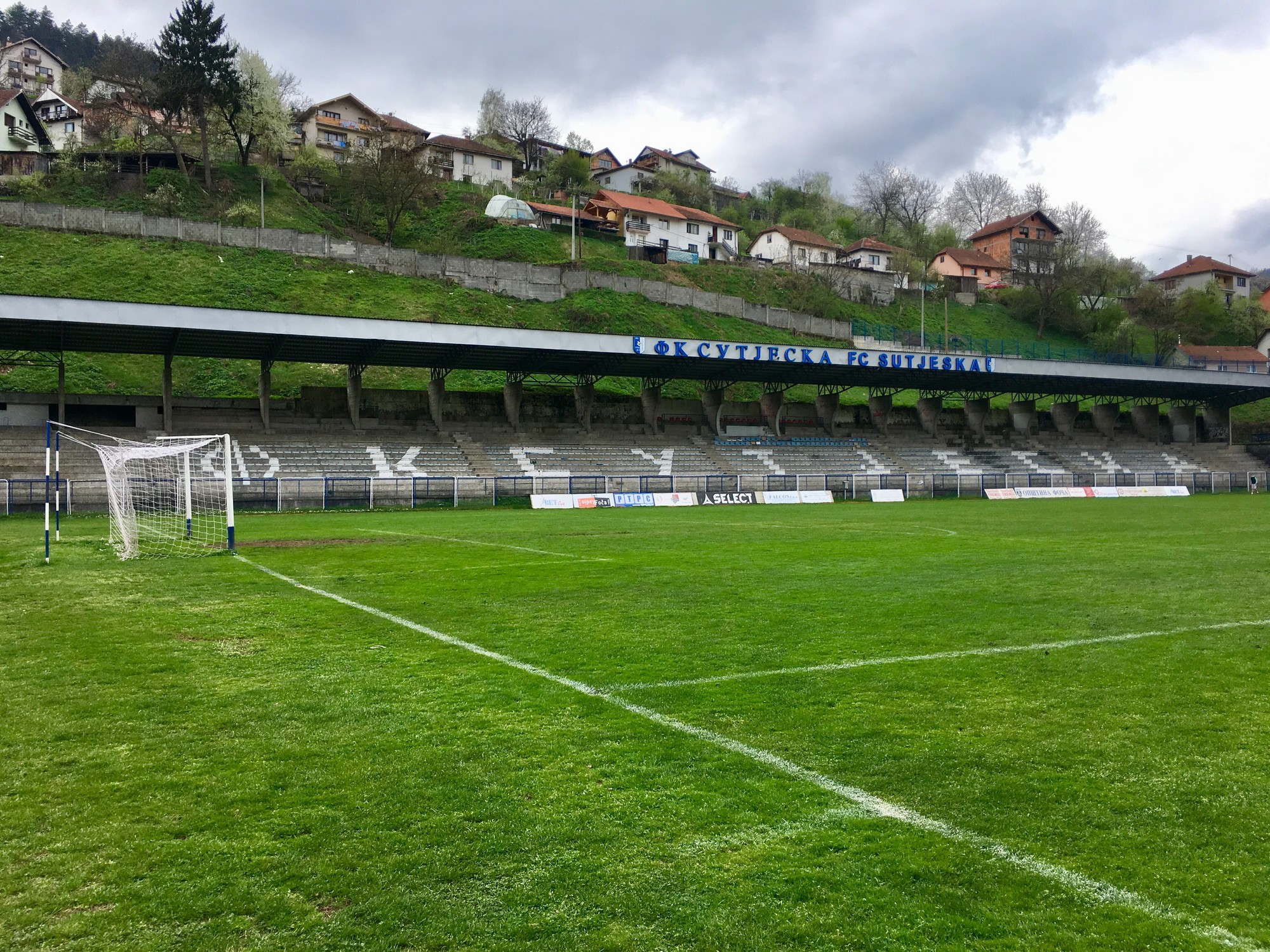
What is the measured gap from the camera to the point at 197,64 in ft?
225

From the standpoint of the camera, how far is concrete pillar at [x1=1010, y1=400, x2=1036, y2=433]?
60.7m

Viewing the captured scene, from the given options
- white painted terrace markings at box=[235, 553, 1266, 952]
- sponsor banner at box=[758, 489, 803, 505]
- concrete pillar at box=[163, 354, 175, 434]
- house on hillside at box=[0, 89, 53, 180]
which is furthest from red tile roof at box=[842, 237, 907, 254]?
white painted terrace markings at box=[235, 553, 1266, 952]

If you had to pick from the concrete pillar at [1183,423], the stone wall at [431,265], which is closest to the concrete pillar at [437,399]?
the stone wall at [431,265]

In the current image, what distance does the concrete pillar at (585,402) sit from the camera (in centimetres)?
4822

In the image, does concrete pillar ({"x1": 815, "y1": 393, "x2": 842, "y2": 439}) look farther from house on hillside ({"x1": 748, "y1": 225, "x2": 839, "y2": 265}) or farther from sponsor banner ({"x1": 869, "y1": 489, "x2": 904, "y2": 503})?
house on hillside ({"x1": 748, "y1": 225, "x2": 839, "y2": 265})

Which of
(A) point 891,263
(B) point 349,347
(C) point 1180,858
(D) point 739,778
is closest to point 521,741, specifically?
(D) point 739,778

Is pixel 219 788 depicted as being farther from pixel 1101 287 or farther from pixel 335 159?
pixel 1101 287

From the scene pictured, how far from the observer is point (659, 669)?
768cm

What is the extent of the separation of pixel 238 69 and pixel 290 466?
176 feet

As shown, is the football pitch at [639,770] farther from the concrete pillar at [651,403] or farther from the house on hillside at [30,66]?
the house on hillside at [30,66]

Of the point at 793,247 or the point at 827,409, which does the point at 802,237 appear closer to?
the point at 793,247

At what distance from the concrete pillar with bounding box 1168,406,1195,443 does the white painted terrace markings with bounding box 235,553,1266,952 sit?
69296mm

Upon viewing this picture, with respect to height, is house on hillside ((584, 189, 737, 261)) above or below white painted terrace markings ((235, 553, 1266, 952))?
above

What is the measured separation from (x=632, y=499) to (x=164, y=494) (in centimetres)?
1783
